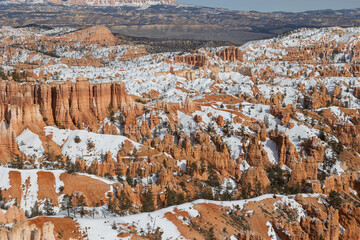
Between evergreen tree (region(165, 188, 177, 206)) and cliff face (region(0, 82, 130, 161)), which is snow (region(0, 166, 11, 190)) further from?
evergreen tree (region(165, 188, 177, 206))

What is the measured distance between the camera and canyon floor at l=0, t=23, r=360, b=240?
138ft

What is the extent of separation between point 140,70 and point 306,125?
3762 inches

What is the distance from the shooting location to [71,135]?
2872 inches

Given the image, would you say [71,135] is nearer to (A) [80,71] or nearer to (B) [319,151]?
(B) [319,151]

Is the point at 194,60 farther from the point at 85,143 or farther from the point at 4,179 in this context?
the point at 4,179

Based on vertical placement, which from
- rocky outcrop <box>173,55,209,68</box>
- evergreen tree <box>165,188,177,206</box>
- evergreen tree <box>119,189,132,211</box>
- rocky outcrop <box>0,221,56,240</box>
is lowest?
evergreen tree <box>165,188,177,206</box>

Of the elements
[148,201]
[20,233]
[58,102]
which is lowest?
[148,201]

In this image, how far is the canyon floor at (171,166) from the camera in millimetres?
42094

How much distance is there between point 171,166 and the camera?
66.9m

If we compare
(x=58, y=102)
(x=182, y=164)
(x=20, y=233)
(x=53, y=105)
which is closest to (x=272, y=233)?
(x=182, y=164)

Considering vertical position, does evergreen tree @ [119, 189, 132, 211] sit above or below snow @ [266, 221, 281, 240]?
above

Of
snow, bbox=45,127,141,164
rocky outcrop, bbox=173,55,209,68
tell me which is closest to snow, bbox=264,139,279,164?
Result: snow, bbox=45,127,141,164

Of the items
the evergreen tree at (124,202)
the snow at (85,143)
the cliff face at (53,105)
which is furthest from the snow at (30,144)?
the evergreen tree at (124,202)

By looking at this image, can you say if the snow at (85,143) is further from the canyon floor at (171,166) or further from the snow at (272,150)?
the snow at (272,150)
